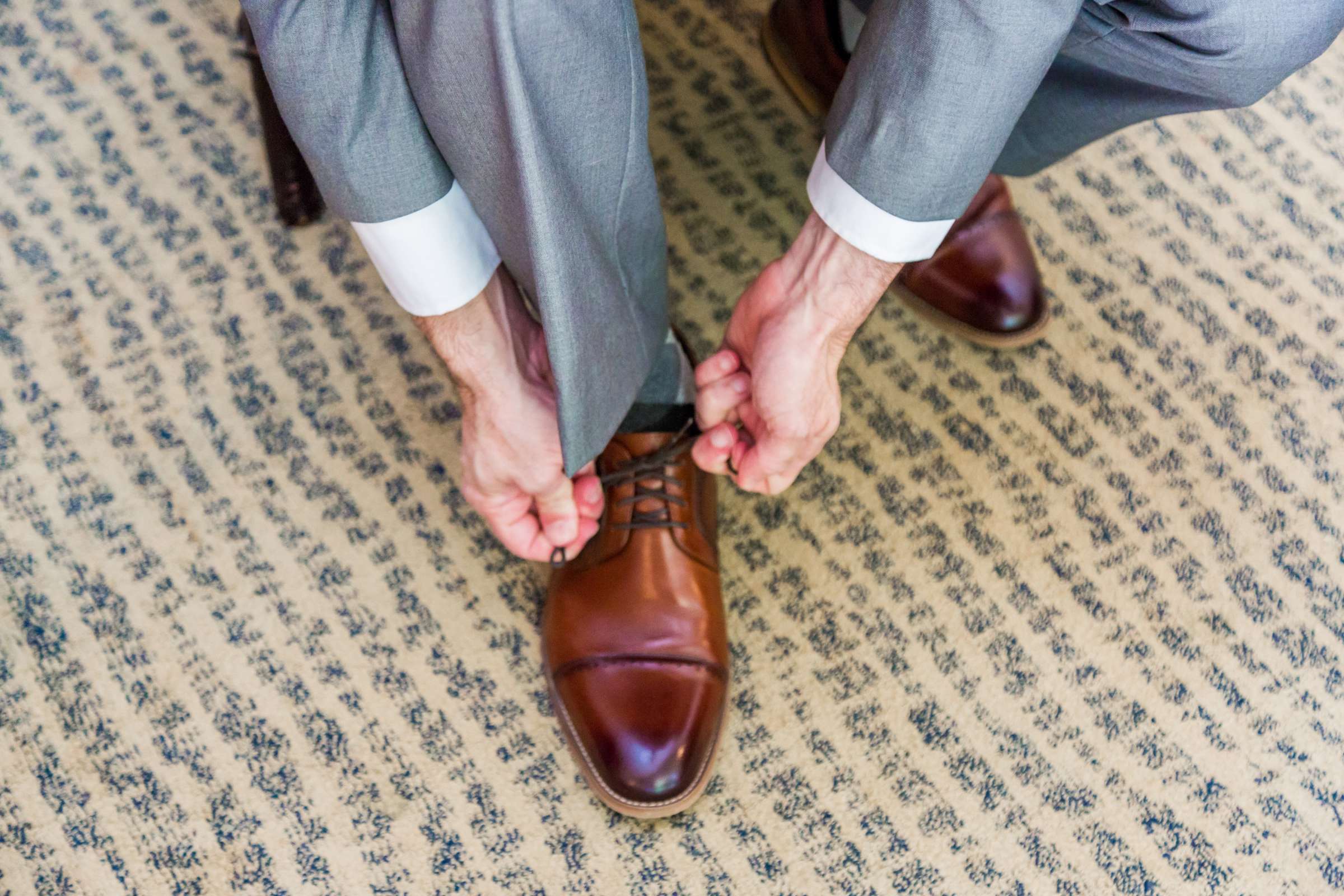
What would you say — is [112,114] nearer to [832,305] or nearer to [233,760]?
[233,760]

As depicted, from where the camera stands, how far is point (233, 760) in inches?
31.9

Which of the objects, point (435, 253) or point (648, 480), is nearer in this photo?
point (435, 253)

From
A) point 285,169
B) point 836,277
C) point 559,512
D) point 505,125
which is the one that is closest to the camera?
point 505,125

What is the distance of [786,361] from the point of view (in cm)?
72

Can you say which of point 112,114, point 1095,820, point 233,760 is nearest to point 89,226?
point 112,114

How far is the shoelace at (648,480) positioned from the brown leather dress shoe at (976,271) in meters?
0.34

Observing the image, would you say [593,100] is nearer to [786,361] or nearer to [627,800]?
[786,361]

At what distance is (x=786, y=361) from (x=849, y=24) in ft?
1.48

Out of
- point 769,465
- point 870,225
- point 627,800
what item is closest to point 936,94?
point 870,225

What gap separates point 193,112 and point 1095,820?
1.18m

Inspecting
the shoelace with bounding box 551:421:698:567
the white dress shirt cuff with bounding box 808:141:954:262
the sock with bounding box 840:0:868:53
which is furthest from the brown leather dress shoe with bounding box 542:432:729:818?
the sock with bounding box 840:0:868:53

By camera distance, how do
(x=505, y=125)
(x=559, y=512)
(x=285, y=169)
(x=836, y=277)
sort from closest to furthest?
(x=505, y=125)
(x=836, y=277)
(x=559, y=512)
(x=285, y=169)

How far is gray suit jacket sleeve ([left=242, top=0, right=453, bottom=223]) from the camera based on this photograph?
542 millimetres

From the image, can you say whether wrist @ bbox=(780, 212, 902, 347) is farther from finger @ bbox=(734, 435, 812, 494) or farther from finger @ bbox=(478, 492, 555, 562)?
finger @ bbox=(478, 492, 555, 562)
